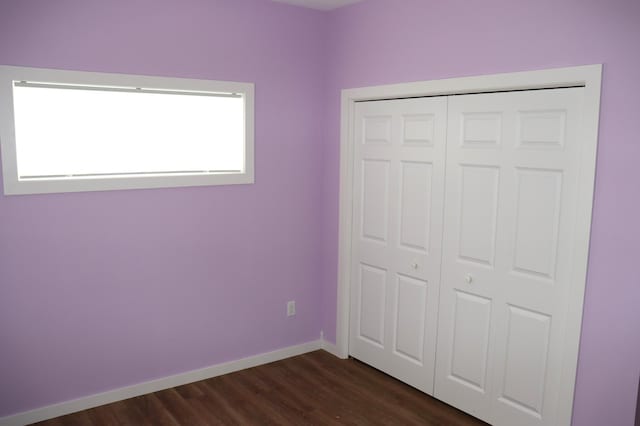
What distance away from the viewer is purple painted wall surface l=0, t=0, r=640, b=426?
2.45 m

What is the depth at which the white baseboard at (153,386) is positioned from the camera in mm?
3027

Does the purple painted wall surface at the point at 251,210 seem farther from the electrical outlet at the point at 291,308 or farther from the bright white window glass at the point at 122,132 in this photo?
the bright white window glass at the point at 122,132

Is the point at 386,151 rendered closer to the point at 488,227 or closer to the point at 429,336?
the point at 488,227

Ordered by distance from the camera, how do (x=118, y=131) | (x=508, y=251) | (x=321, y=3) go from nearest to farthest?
(x=508, y=251) < (x=118, y=131) < (x=321, y=3)

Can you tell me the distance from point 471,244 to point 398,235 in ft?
1.98

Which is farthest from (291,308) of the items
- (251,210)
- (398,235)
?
(398,235)

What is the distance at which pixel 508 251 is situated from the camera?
292cm

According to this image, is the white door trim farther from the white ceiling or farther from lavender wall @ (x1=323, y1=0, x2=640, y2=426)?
the white ceiling

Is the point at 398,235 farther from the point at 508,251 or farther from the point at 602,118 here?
the point at 602,118

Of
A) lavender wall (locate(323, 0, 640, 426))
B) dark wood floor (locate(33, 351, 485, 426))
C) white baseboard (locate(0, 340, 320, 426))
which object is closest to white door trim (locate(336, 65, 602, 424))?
lavender wall (locate(323, 0, 640, 426))

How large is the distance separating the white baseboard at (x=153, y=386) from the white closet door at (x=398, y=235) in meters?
0.48

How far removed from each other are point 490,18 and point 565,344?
1.79 meters

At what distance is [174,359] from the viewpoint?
3.55m

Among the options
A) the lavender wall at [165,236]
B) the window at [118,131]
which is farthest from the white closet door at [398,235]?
the window at [118,131]
